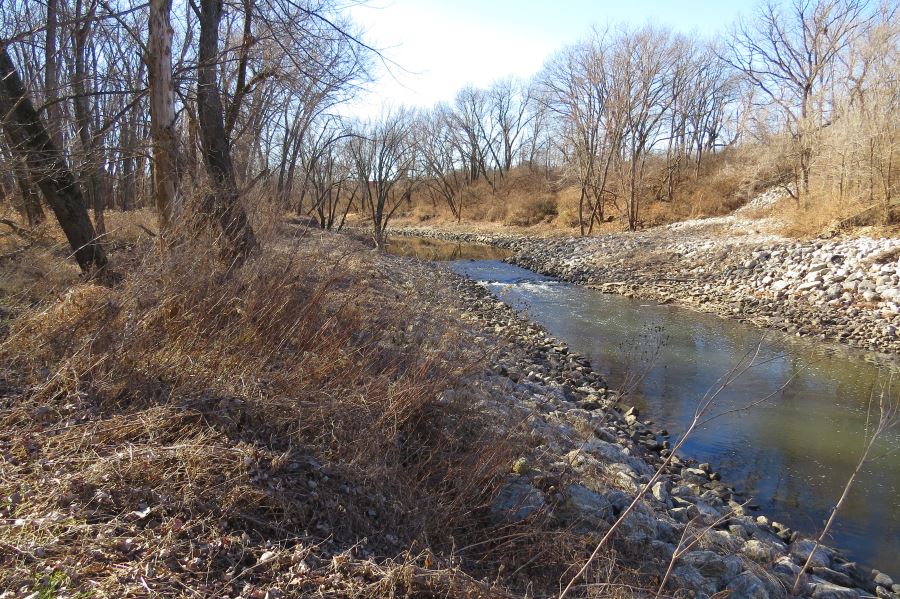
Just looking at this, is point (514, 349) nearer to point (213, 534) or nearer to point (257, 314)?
point (257, 314)

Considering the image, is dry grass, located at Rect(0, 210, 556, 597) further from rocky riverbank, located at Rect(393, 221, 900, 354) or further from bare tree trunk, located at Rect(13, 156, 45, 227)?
rocky riverbank, located at Rect(393, 221, 900, 354)

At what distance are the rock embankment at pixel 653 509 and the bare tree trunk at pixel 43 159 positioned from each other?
482cm

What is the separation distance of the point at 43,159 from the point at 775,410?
387 inches

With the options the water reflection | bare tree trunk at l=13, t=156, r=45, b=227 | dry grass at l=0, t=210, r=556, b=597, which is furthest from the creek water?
bare tree trunk at l=13, t=156, r=45, b=227

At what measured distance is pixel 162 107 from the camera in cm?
633

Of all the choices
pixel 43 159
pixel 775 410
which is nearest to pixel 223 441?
pixel 43 159

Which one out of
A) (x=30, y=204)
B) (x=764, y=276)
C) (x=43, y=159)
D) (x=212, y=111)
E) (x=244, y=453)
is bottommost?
(x=244, y=453)

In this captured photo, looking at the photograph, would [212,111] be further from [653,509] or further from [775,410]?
[775,410]

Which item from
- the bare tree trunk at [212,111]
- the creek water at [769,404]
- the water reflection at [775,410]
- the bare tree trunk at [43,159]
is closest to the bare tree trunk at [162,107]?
the bare tree trunk at [212,111]

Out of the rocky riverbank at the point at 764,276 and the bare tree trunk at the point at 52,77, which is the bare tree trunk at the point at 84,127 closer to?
the bare tree trunk at the point at 52,77

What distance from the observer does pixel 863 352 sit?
1076cm

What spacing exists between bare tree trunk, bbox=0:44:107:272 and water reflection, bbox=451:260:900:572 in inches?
194

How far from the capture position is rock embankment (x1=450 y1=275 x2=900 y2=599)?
3830 millimetres

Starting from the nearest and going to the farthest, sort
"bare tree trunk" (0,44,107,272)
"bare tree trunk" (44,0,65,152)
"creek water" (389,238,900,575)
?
"creek water" (389,238,900,575) → "bare tree trunk" (0,44,107,272) → "bare tree trunk" (44,0,65,152)
